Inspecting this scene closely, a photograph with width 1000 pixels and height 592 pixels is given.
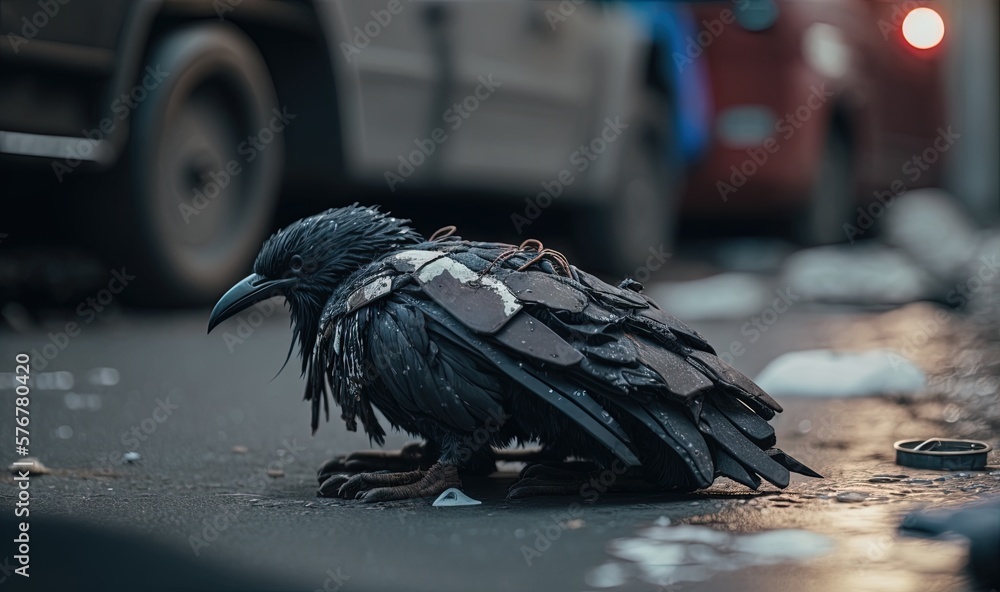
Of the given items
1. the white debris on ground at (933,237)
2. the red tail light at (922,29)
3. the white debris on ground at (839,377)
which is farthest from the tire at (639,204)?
the red tail light at (922,29)

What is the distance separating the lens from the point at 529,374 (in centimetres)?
287

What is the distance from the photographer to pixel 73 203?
225 inches

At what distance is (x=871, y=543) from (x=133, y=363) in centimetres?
357

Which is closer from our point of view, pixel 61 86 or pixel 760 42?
pixel 61 86

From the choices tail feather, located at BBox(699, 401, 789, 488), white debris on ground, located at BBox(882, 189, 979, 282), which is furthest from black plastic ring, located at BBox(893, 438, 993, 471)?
white debris on ground, located at BBox(882, 189, 979, 282)

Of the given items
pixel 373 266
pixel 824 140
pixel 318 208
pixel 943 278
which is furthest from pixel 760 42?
pixel 373 266

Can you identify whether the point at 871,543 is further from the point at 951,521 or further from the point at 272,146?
the point at 272,146

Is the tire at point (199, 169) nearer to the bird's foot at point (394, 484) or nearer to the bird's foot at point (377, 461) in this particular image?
the bird's foot at point (377, 461)
